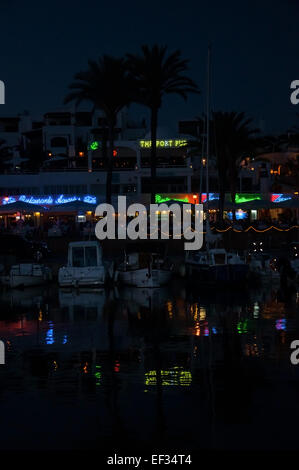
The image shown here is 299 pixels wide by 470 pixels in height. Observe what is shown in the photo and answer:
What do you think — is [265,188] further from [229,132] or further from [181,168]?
[229,132]

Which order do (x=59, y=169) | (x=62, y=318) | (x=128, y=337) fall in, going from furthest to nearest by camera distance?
(x=59, y=169)
(x=62, y=318)
(x=128, y=337)

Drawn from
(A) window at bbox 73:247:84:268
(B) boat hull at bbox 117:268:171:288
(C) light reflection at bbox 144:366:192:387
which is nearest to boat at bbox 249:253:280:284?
(B) boat hull at bbox 117:268:171:288


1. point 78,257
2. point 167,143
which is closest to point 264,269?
point 78,257

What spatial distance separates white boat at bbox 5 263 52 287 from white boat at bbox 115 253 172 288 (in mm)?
4434

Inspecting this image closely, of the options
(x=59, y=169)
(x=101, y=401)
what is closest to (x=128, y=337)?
(x=101, y=401)

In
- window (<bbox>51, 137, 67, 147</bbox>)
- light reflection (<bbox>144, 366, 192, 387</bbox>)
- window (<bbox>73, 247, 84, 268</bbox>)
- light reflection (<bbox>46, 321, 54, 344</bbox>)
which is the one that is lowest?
light reflection (<bbox>46, 321, 54, 344</bbox>)

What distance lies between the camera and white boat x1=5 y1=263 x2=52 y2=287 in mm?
37800

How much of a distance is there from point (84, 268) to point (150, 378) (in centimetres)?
2129

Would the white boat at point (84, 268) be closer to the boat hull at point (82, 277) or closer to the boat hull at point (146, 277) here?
the boat hull at point (82, 277)

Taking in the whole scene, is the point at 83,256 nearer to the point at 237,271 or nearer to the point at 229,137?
the point at 237,271

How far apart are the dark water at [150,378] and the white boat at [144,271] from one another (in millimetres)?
6947

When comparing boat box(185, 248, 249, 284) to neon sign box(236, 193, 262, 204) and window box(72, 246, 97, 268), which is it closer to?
window box(72, 246, 97, 268)

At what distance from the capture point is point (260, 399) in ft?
46.1
